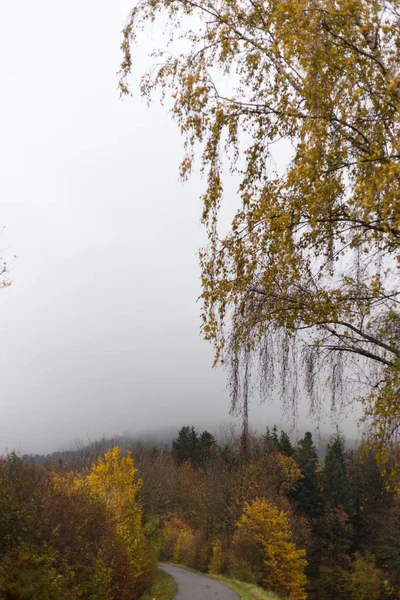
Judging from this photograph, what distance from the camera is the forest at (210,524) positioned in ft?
37.8

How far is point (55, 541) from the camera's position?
39.4 feet

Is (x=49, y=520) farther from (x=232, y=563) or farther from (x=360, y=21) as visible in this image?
(x=232, y=563)

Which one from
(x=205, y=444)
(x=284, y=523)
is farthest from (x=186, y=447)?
(x=284, y=523)

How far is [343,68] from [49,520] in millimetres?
11787

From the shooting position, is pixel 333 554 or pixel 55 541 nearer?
pixel 55 541

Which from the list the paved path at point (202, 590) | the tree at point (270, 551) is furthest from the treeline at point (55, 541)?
the tree at point (270, 551)

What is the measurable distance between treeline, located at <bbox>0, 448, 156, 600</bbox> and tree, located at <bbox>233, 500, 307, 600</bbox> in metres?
→ 11.2

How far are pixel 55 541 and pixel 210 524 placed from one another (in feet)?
78.2

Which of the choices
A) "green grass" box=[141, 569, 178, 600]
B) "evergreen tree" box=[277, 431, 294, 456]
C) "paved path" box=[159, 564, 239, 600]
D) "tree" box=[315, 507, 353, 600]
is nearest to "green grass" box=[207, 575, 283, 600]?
"paved path" box=[159, 564, 239, 600]

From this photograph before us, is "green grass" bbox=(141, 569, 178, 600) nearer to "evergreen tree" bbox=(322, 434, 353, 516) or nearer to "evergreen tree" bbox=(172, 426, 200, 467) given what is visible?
"evergreen tree" bbox=(322, 434, 353, 516)

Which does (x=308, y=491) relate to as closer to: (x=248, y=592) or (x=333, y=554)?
(x=333, y=554)

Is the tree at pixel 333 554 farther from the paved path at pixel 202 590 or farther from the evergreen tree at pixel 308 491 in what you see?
the paved path at pixel 202 590

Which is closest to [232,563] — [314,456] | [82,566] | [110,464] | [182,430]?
[110,464]

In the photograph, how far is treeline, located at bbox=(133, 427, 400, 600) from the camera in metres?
26.5
